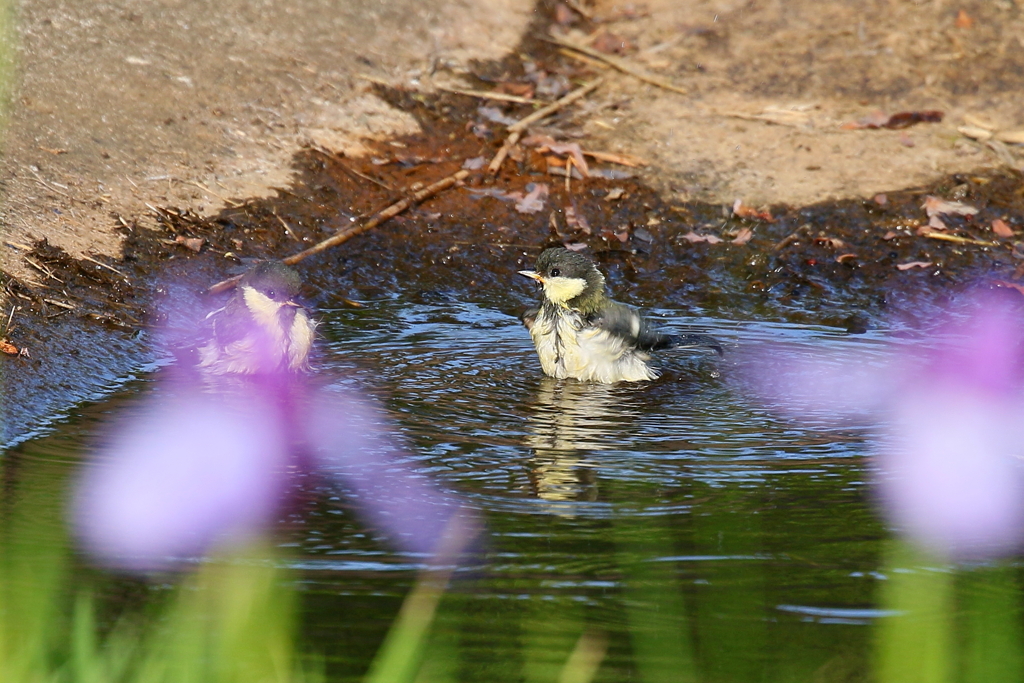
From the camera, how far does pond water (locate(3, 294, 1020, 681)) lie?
3693 mm

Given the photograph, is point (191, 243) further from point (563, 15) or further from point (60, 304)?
point (563, 15)

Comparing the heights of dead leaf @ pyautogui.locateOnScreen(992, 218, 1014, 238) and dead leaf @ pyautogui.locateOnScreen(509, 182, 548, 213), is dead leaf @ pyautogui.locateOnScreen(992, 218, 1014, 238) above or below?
below

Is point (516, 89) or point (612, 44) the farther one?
point (612, 44)

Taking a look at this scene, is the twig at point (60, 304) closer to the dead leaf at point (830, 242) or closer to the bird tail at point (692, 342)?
the bird tail at point (692, 342)

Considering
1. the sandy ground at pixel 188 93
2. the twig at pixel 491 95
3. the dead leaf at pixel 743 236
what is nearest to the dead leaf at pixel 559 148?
the twig at pixel 491 95

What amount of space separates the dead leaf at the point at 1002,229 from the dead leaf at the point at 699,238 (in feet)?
6.64

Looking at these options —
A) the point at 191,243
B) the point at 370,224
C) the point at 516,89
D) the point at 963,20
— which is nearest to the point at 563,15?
the point at 516,89

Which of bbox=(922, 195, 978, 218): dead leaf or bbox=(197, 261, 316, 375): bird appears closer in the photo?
bbox=(197, 261, 316, 375): bird

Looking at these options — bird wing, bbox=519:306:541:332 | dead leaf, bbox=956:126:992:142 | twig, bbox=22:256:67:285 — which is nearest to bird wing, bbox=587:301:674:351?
bird wing, bbox=519:306:541:332

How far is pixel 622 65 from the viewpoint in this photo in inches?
459

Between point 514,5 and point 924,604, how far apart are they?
34.6ft

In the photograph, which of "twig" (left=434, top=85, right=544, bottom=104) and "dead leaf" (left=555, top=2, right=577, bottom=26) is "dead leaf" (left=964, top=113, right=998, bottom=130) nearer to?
"twig" (left=434, top=85, right=544, bottom=104)

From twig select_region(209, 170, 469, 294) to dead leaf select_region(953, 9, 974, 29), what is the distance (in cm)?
529

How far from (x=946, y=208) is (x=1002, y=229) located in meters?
0.45
